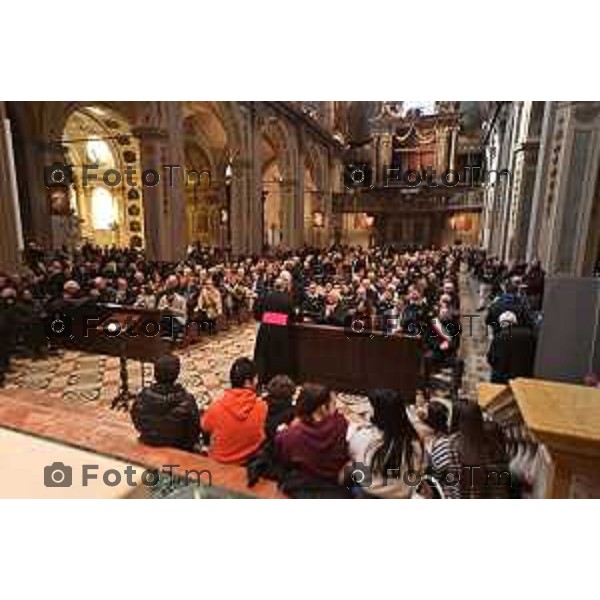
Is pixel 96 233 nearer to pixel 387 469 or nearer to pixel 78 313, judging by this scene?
pixel 78 313

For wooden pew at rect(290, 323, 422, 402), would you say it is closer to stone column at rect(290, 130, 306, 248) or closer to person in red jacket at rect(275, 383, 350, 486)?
person in red jacket at rect(275, 383, 350, 486)

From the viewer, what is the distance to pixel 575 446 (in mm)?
1443

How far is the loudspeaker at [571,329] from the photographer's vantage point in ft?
15.2

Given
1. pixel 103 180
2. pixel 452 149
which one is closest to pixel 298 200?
pixel 103 180

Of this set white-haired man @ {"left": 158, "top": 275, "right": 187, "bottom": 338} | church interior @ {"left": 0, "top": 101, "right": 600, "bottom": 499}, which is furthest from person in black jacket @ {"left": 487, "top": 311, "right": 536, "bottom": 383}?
white-haired man @ {"left": 158, "top": 275, "right": 187, "bottom": 338}

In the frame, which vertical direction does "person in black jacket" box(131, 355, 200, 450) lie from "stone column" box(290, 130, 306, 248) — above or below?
below

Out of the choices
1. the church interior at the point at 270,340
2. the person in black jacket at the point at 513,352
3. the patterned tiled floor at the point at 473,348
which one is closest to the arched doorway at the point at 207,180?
the church interior at the point at 270,340

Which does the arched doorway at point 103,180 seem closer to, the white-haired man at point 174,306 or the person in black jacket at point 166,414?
the white-haired man at point 174,306

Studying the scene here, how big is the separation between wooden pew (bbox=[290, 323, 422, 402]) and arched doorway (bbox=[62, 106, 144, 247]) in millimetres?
13190

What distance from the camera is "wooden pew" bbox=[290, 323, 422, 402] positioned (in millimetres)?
6125

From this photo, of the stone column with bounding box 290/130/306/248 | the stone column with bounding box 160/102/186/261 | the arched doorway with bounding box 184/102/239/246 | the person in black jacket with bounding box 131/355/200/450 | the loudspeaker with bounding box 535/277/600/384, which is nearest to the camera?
the person in black jacket with bounding box 131/355/200/450

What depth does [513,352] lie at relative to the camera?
5.59 meters

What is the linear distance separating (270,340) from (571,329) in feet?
11.8

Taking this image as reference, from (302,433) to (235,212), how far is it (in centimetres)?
1681
